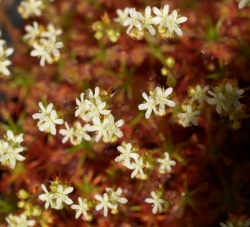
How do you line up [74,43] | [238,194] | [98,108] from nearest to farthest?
[98,108] → [238,194] → [74,43]

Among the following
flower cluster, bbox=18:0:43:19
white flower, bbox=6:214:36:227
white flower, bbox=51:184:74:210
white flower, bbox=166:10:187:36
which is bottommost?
white flower, bbox=6:214:36:227

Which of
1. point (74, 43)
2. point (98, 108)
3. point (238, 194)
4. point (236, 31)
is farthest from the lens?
point (74, 43)

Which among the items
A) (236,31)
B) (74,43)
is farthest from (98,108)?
(236,31)

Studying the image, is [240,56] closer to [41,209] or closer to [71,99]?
[71,99]

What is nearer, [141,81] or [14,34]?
[141,81]

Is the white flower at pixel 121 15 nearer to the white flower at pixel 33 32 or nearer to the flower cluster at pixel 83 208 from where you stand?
the white flower at pixel 33 32

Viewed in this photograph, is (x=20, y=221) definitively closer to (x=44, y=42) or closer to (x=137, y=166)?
(x=137, y=166)

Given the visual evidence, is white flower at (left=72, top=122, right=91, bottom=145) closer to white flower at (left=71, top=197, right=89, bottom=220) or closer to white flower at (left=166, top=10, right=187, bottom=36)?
white flower at (left=71, top=197, right=89, bottom=220)

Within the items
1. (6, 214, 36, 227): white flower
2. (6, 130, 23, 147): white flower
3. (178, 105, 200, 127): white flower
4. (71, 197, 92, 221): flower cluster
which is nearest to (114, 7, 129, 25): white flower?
(178, 105, 200, 127): white flower
